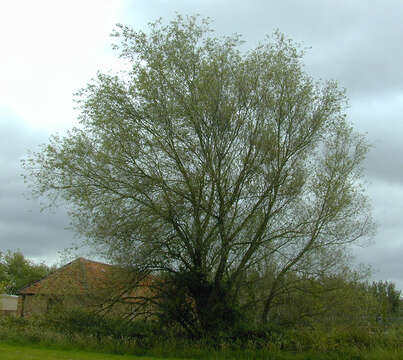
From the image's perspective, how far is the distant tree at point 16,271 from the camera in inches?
2520

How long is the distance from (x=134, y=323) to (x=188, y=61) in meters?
11.0

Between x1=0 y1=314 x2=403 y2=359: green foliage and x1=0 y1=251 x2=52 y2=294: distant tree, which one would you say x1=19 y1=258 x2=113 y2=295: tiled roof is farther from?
x1=0 y1=251 x2=52 y2=294: distant tree

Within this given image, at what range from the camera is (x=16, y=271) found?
67812 mm

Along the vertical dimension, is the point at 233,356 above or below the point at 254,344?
below

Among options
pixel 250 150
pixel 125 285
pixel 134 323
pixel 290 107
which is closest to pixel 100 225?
pixel 125 285

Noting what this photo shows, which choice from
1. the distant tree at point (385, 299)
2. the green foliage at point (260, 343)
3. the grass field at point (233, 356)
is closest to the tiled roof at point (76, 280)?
the green foliage at point (260, 343)

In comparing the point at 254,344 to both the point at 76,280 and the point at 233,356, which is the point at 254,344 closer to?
the point at 233,356

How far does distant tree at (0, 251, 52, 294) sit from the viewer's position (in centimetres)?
6400

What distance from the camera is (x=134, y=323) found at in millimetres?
18188

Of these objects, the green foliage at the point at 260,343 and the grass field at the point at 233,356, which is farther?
the green foliage at the point at 260,343

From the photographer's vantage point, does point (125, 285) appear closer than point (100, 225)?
No

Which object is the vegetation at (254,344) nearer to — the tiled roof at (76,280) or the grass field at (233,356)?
the grass field at (233,356)

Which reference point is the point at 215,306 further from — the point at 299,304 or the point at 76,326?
the point at 76,326

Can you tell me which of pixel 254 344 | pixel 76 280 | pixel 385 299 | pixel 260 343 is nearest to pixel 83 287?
pixel 76 280
